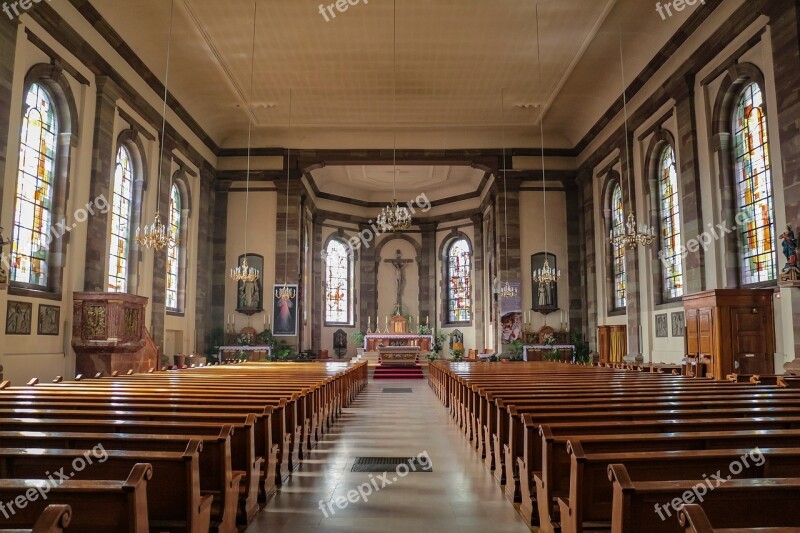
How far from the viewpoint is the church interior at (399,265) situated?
3541 mm

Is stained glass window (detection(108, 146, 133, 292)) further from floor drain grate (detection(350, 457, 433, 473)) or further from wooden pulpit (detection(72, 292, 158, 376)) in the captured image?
floor drain grate (detection(350, 457, 433, 473))

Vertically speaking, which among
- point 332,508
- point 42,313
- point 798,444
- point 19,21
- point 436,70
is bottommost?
point 332,508

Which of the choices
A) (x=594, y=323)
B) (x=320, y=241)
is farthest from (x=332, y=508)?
(x=320, y=241)

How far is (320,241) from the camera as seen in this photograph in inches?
1077

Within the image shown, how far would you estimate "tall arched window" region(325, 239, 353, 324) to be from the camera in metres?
28.2

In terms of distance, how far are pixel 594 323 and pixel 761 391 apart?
46.2 ft

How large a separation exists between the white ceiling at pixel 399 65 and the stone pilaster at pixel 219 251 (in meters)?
1.91

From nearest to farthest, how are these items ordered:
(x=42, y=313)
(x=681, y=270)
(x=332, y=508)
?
1. (x=332, y=508)
2. (x=42, y=313)
3. (x=681, y=270)

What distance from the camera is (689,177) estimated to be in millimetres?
13562

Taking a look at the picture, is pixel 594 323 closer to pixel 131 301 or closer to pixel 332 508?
pixel 131 301

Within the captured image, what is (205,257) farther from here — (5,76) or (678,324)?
(678,324)

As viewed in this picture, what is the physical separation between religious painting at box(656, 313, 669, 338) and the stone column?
14.6 metres

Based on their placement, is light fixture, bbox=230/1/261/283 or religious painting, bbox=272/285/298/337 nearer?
light fixture, bbox=230/1/261/283

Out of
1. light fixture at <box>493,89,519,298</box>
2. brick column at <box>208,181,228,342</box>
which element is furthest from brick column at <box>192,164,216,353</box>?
light fixture at <box>493,89,519,298</box>
